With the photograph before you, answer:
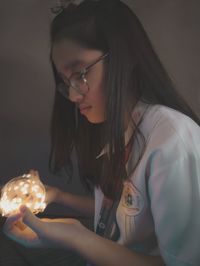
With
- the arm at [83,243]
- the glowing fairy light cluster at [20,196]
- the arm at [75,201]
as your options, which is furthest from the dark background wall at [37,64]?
the arm at [83,243]

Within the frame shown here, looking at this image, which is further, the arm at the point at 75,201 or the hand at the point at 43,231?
the arm at the point at 75,201

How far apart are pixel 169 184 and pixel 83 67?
13.3 inches

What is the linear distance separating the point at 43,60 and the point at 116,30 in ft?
2.00

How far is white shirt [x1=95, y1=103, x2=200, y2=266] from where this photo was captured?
2.59 feet

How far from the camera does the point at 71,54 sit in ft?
2.87

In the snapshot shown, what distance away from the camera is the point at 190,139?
82cm

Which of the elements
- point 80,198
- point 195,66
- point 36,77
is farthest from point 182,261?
point 36,77

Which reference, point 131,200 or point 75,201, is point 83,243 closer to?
point 131,200

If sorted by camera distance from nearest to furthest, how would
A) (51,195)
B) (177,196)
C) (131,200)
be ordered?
(177,196)
(131,200)
(51,195)

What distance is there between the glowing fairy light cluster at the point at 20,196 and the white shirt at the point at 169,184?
9.3 inches

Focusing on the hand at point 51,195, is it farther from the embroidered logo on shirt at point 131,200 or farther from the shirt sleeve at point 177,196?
the shirt sleeve at point 177,196

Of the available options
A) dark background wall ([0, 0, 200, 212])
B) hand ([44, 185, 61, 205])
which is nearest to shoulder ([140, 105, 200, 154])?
hand ([44, 185, 61, 205])

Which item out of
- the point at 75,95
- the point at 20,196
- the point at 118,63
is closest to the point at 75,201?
the point at 20,196

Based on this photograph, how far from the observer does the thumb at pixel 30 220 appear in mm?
845
